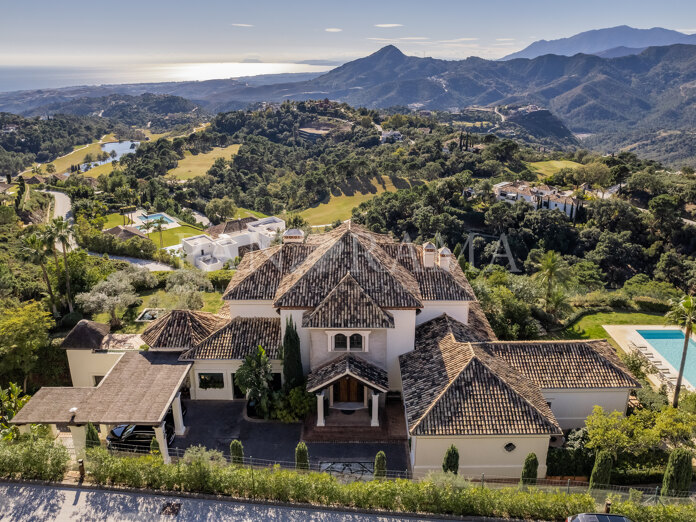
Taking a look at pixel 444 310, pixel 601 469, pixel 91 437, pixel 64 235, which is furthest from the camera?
pixel 64 235

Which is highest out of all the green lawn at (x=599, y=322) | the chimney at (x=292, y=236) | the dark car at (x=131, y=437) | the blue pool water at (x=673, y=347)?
the chimney at (x=292, y=236)

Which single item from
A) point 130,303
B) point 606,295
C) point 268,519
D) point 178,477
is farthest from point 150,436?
point 606,295

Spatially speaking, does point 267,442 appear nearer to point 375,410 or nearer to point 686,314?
point 375,410

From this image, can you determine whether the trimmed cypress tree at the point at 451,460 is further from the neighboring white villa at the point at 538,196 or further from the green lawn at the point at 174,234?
the neighboring white villa at the point at 538,196

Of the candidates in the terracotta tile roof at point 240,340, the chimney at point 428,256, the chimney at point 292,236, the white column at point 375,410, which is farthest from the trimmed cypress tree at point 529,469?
the chimney at point 292,236

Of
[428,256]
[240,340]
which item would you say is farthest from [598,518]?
[240,340]

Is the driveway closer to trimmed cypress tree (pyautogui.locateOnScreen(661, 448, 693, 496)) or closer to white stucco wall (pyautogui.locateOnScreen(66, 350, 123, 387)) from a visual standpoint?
white stucco wall (pyautogui.locateOnScreen(66, 350, 123, 387))

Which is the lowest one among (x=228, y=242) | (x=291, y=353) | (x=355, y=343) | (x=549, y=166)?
(x=228, y=242)

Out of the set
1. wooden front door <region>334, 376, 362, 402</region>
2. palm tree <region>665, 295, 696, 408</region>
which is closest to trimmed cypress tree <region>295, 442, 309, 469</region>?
wooden front door <region>334, 376, 362, 402</region>
